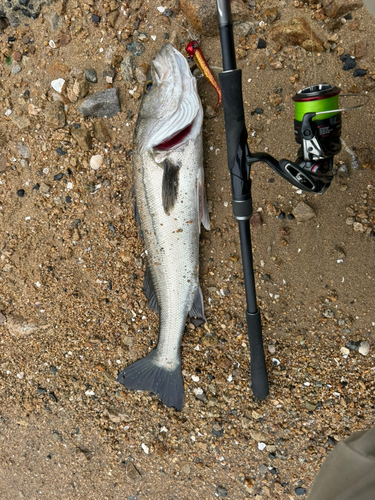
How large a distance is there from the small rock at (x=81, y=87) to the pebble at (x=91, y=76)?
0.09 ft

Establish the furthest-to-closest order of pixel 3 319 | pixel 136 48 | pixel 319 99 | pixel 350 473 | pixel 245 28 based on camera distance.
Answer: pixel 3 319
pixel 136 48
pixel 245 28
pixel 319 99
pixel 350 473

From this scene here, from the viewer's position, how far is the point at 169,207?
1.90 metres

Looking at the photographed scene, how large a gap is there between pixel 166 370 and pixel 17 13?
246 centimetres

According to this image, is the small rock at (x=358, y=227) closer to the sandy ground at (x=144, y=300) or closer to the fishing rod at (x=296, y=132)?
the sandy ground at (x=144, y=300)

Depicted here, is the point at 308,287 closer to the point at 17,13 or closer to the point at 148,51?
the point at 148,51

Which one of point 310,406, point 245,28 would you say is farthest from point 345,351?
point 245,28

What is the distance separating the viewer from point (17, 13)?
6.79 feet

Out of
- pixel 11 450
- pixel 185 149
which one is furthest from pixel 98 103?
pixel 11 450

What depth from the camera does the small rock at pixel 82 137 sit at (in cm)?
207

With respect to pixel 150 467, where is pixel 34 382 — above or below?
above

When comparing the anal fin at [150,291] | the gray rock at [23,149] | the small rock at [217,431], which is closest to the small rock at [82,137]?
the gray rock at [23,149]

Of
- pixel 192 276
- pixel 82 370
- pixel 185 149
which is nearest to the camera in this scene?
pixel 185 149

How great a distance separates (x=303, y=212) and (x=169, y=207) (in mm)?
785

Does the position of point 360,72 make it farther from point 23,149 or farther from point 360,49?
point 23,149
